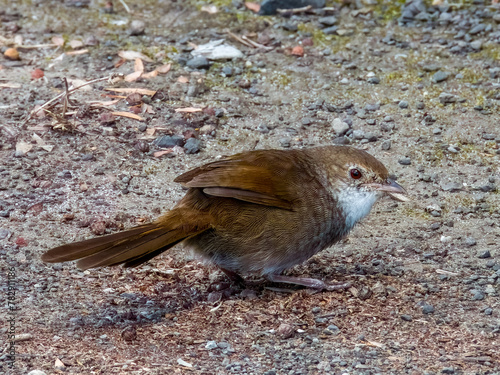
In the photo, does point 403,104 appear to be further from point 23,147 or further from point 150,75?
point 23,147

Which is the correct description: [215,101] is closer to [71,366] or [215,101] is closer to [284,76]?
[284,76]

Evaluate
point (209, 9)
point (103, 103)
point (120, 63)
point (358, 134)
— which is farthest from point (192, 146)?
point (209, 9)

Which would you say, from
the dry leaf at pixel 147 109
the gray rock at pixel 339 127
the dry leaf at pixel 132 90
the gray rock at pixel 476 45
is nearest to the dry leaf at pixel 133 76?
the dry leaf at pixel 132 90

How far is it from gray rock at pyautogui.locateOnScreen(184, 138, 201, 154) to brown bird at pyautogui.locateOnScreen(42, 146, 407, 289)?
4.71ft

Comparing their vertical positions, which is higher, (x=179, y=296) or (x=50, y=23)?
(x=50, y=23)

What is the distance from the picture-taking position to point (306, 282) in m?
4.74

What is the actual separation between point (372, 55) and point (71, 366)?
488 cm

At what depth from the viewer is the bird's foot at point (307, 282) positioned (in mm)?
4695

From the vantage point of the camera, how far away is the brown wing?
4480mm

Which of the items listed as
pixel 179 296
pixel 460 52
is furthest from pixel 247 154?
pixel 460 52

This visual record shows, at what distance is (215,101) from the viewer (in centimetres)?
681

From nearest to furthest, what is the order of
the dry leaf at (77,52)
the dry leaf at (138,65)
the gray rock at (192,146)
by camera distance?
the gray rock at (192,146) < the dry leaf at (138,65) < the dry leaf at (77,52)

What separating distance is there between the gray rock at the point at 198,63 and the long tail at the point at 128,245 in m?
3.05

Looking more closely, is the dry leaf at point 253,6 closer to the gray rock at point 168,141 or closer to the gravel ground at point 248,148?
the gravel ground at point 248,148
